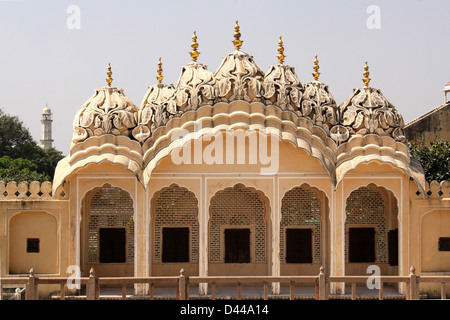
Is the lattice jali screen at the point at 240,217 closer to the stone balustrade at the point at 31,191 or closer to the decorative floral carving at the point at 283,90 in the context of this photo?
the decorative floral carving at the point at 283,90

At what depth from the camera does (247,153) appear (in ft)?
53.7

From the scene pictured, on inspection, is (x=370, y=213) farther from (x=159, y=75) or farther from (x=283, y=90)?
(x=159, y=75)

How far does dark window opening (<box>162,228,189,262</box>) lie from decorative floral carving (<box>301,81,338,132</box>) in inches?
169

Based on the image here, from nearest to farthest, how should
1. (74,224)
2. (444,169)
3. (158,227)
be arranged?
(74,224)
(158,227)
(444,169)

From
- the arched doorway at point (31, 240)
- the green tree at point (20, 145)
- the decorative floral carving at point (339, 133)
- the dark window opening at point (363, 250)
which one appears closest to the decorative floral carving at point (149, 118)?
the arched doorway at point (31, 240)

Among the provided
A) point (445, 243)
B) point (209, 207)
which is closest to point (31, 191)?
point (209, 207)

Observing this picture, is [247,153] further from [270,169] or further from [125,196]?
[125,196]

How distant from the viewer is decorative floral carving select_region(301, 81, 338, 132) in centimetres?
1641

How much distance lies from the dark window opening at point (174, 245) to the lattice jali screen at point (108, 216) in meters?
0.81

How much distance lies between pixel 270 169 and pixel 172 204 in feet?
9.85

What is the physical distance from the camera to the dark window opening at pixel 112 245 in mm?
17834

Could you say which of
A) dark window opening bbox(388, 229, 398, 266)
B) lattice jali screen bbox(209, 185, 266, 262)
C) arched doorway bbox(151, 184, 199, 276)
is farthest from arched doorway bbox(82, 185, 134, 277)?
dark window opening bbox(388, 229, 398, 266)

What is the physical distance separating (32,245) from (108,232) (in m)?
2.08

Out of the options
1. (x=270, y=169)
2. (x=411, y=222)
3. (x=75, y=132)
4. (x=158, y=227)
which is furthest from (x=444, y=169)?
(x=75, y=132)
